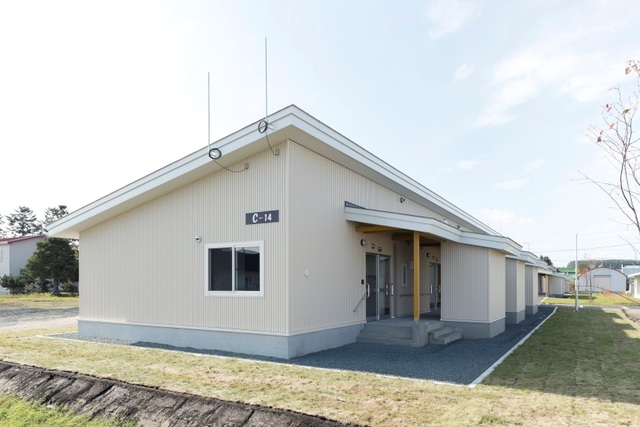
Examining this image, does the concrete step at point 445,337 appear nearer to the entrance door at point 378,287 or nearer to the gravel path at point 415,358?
the gravel path at point 415,358

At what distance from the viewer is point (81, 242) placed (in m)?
13.5

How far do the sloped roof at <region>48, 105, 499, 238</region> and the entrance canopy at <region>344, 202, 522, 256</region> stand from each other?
4.37 ft

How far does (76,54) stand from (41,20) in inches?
45.6

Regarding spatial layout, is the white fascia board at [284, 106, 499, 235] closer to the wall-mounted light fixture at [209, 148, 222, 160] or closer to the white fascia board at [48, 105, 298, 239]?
the white fascia board at [48, 105, 298, 239]

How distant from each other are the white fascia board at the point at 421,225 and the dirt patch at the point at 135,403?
248 inches

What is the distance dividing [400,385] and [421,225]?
4.81m

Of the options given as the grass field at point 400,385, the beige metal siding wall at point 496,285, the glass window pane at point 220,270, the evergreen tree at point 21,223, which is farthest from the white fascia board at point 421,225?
the evergreen tree at point 21,223

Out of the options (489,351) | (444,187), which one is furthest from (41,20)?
(444,187)

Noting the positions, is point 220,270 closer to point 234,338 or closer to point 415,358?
point 234,338

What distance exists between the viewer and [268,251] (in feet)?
32.4

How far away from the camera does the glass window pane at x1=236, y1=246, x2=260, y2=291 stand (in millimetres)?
10070

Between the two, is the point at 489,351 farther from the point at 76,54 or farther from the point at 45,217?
the point at 45,217


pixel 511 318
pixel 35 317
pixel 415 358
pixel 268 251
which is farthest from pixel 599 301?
pixel 35 317

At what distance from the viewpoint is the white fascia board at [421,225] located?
11.1 metres
